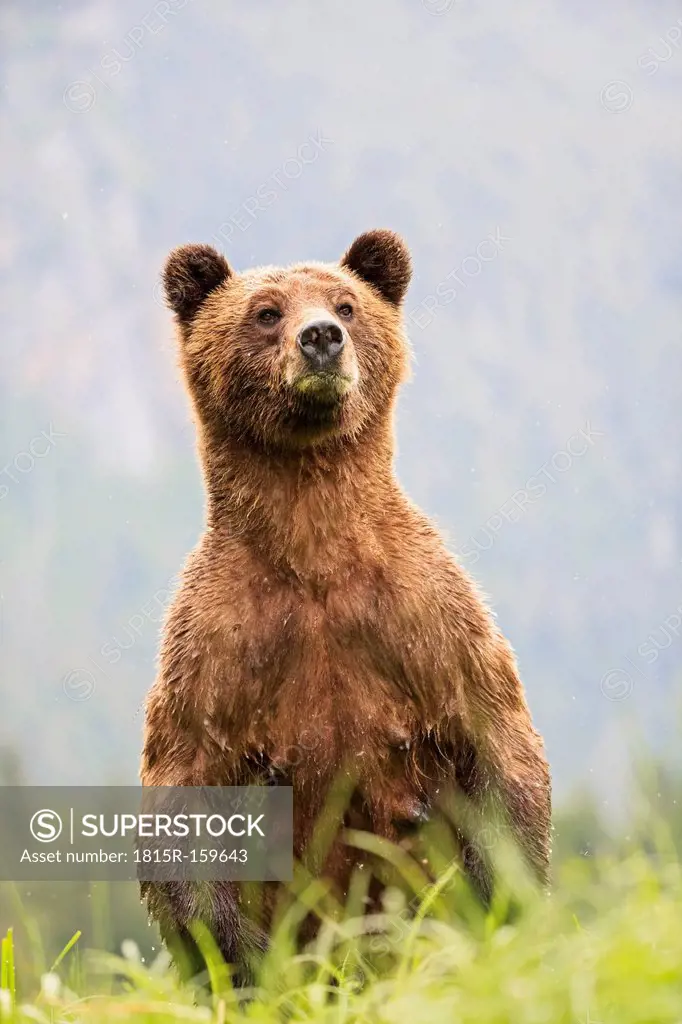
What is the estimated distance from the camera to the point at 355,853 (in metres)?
5.73

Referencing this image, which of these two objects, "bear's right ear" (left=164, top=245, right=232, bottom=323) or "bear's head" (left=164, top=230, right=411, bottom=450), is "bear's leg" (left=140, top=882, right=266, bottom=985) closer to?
"bear's head" (left=164, top=230, right=411, bottom=450)

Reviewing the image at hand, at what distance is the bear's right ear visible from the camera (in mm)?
6562

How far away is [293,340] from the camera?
18.8 feet

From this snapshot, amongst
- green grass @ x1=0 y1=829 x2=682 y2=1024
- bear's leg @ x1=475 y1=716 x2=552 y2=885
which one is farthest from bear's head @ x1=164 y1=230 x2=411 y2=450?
green grass @ x1=0 y1=829 x2=682 y2=1024

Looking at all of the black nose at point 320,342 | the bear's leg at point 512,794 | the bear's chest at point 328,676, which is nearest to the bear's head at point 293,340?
the black nose at point 320,342

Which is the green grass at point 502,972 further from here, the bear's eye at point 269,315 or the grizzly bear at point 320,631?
the bear's eye at point 269,315

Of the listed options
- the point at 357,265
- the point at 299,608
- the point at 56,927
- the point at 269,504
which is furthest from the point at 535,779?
the point at 56,927

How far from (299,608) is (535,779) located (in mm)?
1301

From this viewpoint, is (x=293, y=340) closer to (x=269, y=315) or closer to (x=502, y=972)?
(x=269, y=315)

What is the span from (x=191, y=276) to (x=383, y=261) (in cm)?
95

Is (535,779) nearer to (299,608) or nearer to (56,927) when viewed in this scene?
(299,608)

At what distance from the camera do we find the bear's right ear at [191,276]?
6562 mm

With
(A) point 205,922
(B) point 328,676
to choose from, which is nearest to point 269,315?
(B) point 328,676

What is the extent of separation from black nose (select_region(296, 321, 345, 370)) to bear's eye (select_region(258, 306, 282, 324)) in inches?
21.3
